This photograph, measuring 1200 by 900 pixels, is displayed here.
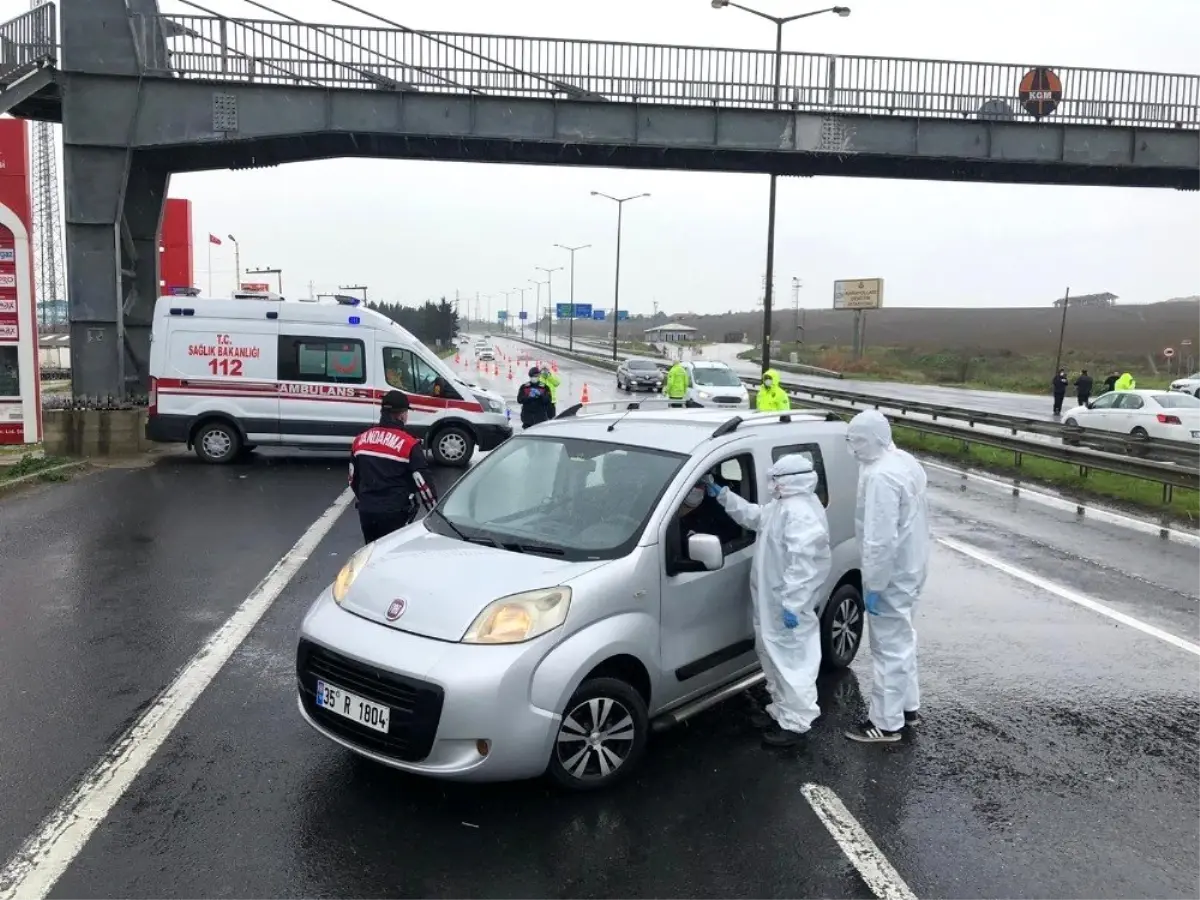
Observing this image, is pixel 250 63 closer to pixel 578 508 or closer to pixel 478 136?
pixel 478 136

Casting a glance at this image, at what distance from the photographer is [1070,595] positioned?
28.0 ft

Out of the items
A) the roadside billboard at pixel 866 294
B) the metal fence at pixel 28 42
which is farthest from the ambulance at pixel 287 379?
the roadside billboard at pixel 866 294

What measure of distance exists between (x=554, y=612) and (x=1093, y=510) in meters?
11.4

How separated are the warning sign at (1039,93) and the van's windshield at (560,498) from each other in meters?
17.2

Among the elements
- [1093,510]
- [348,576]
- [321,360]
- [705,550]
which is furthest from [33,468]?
[1093,510]

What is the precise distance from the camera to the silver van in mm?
4152

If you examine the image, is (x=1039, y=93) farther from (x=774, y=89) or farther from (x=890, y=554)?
(x=890, y=554)

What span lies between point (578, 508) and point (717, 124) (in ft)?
48.7

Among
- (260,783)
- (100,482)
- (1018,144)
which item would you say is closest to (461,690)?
(260,783)

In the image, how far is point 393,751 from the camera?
167 inches

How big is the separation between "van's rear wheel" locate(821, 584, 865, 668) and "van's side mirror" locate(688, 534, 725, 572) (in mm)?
1549

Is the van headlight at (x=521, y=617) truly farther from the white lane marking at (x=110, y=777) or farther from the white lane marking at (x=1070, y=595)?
the white lane marking at (x=1070, y=595)

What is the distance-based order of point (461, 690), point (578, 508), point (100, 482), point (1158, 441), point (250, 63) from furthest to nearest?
point (250, 63), point (1158, 441), point (100, 482), point (578, 508), point (461, 690)

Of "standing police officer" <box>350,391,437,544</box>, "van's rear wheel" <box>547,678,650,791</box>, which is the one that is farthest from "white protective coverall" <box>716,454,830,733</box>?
"standing police officer" <box>350,391,437,544</box>
